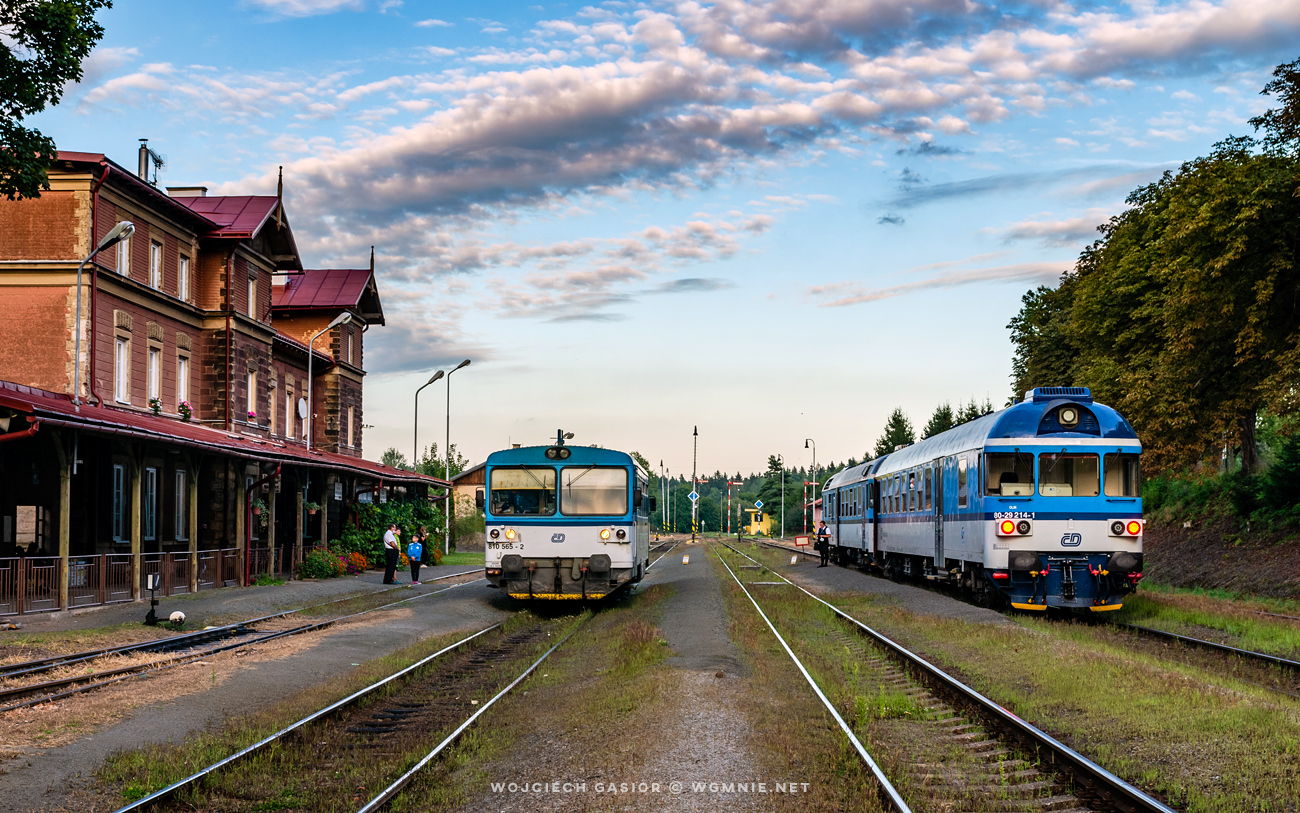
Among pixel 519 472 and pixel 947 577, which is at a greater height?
pixel 519 472

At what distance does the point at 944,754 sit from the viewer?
9117mm

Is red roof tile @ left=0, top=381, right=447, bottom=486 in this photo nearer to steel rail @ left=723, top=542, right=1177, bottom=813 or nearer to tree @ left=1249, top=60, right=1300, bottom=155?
steel rail @ left=723, top=542, right=1177, bottom=813

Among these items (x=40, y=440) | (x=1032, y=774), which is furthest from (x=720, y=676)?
(x=40, y=440)

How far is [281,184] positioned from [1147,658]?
31084mm

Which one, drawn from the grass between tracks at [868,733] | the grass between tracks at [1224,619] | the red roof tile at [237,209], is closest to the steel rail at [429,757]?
the grass between tracks at [868,733]

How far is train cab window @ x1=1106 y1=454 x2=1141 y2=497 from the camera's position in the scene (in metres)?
18.0

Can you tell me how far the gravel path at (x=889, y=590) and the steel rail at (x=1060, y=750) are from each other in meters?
5.10

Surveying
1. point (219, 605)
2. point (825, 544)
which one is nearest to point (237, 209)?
point (219, 605)

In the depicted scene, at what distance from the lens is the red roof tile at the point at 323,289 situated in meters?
44.8

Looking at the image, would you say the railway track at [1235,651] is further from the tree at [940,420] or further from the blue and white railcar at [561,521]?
the tree at [940,420]

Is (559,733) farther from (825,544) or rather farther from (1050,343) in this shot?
(1050,343)

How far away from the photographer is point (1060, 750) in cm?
834

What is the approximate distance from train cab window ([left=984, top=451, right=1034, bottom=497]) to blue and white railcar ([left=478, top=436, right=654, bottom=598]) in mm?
6696

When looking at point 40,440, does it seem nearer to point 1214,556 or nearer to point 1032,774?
point 1032,774
